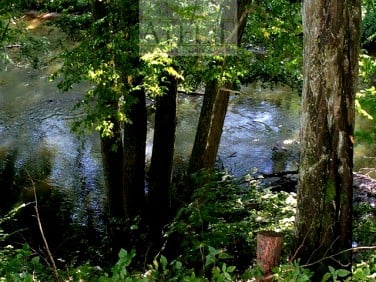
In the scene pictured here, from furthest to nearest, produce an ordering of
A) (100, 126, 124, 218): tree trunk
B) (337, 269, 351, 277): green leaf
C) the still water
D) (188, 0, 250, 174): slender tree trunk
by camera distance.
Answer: the still water → (100, 126, 124, 218): tree trunk → (188, 0, 250, 174): slender tree trunk → (337, 269, 351, 277): green leaf

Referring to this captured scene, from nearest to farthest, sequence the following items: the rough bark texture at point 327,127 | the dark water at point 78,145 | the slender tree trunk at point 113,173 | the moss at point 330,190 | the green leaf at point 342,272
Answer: the green leaf at point 342,272
the rough bark texture at point 327,127
the moss at point 330,190
the slender tree trunk at point 113,173
the dark water at point 78,145

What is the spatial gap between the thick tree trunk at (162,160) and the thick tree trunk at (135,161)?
0.17 meters

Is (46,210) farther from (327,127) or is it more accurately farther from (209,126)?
(327,127)

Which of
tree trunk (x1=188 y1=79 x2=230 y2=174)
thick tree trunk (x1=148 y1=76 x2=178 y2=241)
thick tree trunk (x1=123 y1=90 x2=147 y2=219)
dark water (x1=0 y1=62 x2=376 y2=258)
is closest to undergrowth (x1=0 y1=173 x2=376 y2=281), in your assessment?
tree trunk (x1=188 y1=79 x2=230 y2=174)

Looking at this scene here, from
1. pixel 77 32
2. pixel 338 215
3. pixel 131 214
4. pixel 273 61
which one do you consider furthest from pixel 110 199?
pixel 338 215

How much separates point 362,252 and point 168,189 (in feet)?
10.9

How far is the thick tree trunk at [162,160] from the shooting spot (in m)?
6.90

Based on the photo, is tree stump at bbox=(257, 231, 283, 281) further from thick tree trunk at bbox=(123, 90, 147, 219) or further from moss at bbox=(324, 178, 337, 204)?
thick tree trunk at bbox=(123, 90, 147, 219)

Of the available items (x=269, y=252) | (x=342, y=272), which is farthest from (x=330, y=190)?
(x=342, y=272)

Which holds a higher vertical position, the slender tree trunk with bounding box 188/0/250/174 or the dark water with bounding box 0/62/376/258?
the slender tree trunk with bounding box 188/0/250/174

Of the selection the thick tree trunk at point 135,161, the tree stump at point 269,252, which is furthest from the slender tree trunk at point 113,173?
the tree stump at point 269,252

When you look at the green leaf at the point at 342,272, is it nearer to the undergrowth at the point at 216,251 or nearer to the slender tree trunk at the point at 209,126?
the undergrowth at the point at 216,251

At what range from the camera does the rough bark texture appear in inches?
131

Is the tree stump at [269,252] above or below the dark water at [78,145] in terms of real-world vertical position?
above
